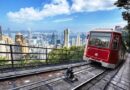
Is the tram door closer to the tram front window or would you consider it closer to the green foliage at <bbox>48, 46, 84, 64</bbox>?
the tram front window

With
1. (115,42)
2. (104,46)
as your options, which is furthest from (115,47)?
(104,46)

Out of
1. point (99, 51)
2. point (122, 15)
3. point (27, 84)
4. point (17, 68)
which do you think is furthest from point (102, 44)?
point (122, 15)

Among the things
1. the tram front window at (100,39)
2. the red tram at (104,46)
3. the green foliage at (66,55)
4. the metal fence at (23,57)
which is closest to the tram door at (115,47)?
the red tram at (104,46)

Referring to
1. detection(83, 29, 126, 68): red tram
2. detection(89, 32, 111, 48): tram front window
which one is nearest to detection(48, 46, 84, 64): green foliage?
detection(83, 29, 126, 68): red tram

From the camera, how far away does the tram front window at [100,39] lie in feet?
48.1

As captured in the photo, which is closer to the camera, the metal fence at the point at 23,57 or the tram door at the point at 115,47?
the metal fence at the point at 23,57

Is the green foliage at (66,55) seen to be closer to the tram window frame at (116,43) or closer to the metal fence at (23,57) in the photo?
the metal fence at (23,57)

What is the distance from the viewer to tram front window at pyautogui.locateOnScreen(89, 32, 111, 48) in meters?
14.6

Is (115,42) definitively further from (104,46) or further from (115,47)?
(104,46)

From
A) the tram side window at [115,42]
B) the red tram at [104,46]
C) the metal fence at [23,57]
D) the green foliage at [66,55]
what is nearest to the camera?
the metal fence at [23,57]

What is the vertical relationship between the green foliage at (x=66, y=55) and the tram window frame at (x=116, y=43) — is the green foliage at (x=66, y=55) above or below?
below

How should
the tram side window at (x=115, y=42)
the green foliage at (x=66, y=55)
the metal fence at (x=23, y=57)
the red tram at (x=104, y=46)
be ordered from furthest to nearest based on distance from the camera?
the green foliage at (x=66, y=55), the tram side window at (x=115, y=42), the red tram at (x=104, y=46), the metal fence at (x=23, y=57)

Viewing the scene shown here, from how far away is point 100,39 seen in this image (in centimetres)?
1520

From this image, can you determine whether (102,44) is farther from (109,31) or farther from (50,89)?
(50,89)
